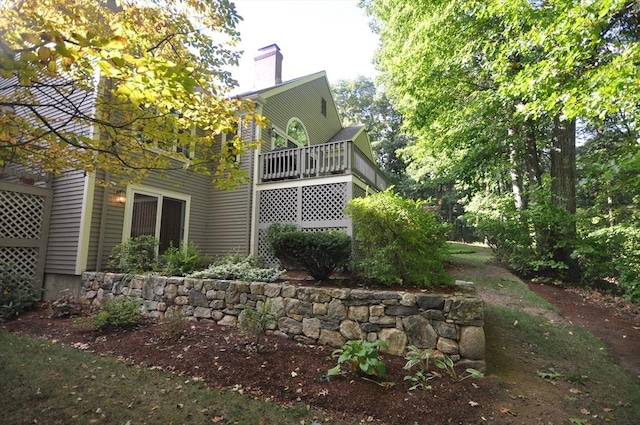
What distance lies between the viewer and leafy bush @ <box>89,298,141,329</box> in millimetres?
4848

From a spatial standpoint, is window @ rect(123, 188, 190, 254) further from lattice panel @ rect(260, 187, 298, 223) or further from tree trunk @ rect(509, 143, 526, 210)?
tree trunk @ rect(509, 143, 526, 210)

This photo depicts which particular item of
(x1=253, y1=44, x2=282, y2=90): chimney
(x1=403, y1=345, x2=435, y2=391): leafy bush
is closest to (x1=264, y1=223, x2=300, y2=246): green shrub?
(x1=403, y1=345, x2=435, y2=391): leafy bush

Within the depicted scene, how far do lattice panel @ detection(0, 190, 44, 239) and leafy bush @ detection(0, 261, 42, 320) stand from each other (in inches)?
28.2

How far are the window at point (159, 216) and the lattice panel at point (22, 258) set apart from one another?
183 cm

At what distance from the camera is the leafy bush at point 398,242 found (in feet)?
15.8

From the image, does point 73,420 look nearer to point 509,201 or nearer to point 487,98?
point 487,98

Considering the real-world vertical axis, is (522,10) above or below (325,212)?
above

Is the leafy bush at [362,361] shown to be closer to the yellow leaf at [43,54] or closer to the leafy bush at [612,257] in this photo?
the yellow leaf at [43,54]

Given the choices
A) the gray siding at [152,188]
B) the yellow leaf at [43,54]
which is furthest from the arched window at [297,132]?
the yellow leaf at [43,54]

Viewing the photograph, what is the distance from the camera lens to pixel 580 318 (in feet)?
18.1

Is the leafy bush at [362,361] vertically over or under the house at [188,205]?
under

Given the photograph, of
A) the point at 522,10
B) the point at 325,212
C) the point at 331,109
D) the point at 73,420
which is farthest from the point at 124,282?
the point at 331,109

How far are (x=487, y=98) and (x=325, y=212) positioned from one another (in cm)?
512

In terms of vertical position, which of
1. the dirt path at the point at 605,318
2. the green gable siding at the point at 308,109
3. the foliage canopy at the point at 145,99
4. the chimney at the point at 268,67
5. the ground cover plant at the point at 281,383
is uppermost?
the chimney at the point at 268,67
